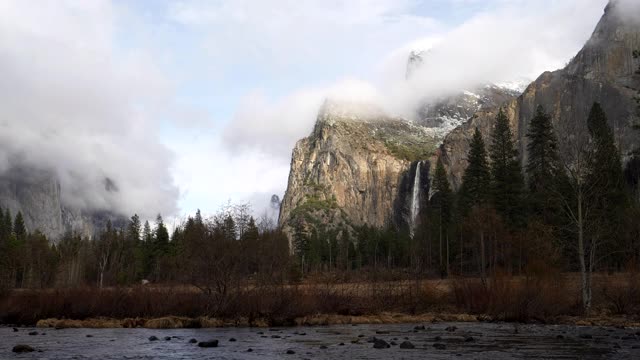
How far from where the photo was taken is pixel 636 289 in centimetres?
3709

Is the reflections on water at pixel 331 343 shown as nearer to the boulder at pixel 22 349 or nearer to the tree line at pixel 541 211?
the boulder at pixel 22 349

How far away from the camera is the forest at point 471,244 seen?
38.8 meters

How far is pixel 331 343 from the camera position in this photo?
24.6 m

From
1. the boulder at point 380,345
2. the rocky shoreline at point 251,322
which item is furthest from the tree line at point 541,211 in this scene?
the boulder at point 380,345

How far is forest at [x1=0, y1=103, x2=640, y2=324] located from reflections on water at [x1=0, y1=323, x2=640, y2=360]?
7.26 metres

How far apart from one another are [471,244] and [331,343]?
176ft

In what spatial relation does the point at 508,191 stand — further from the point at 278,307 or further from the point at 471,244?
the point at 278,307

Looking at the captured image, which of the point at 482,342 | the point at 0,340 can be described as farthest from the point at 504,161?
the point at 0,340

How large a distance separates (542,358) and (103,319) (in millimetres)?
27423

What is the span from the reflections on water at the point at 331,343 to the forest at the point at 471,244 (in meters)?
7.26

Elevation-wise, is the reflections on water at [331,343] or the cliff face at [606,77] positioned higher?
the cliff face at [606,77]

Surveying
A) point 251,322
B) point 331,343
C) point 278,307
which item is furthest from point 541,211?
point 331,343

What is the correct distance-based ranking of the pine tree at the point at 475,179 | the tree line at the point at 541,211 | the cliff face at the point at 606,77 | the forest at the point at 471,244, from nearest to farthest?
1. the tree line at the point at 541,211
2. the forest at the point at 471,244
3. the pine tree at the point at 475,179
4. the cliff face at the point at 606,77

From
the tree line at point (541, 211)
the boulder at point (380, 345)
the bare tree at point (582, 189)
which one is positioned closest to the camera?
the boulder at point (380, 345)
